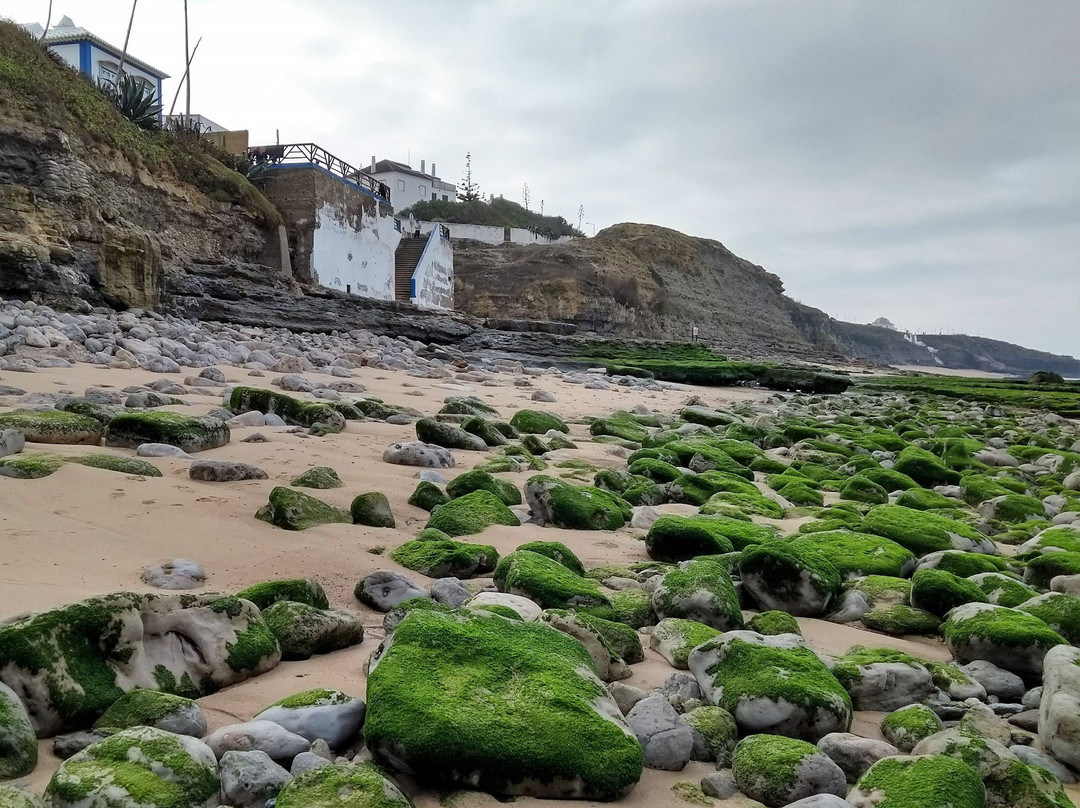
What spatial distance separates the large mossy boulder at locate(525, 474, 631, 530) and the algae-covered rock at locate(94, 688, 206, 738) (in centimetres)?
226

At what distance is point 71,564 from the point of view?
7.84 feet

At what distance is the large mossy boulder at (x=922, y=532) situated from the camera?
368cm

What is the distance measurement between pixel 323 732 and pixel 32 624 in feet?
2.25

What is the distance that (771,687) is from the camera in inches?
76.2

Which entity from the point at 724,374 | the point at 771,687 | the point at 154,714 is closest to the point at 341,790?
the point at 154,714

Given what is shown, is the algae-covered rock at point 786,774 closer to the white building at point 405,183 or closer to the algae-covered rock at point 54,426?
the algae-covered rock at point 54,426

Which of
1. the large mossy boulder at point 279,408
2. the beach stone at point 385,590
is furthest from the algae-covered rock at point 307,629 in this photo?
the large mossy boulder at point 279,408

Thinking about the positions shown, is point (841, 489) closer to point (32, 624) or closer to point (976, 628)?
point (976, 628)

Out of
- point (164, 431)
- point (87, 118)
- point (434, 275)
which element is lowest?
point (164, 431)

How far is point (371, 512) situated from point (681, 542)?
1383 mm

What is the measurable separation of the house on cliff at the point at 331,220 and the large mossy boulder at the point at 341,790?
22.0 m

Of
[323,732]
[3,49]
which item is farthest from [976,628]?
[3,49]

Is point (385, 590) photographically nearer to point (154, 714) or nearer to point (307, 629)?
point (307, 629)

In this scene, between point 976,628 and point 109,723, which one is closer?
point 109,723
